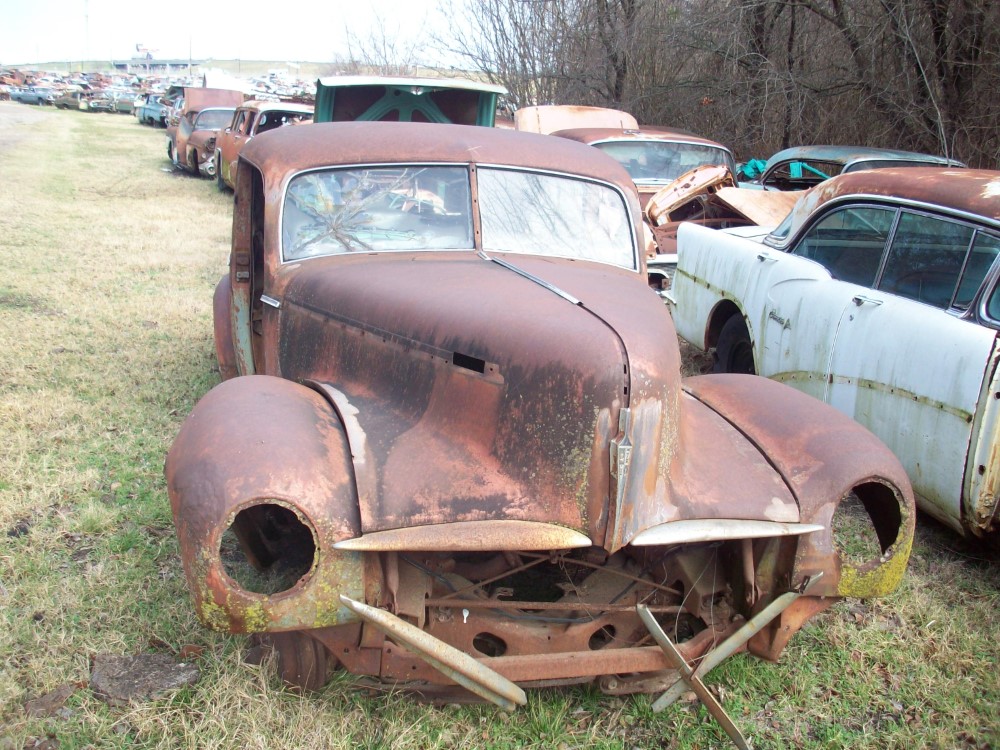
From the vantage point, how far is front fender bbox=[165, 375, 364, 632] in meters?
2.56

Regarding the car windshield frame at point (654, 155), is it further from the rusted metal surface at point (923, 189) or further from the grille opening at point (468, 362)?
the grille opening at point (468, 362)

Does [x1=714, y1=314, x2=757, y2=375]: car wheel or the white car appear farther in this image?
[x1=714, y1=314, x2=757, y2=375]: car wheel

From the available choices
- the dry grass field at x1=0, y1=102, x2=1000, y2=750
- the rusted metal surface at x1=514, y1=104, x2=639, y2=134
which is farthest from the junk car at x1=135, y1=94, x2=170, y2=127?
the dry grass field at x1=0, y1=102, x2=1000, y2=750

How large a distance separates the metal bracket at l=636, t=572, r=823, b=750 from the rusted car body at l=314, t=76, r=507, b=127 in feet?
15.7

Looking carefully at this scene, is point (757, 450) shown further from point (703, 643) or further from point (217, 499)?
point (217, 499)

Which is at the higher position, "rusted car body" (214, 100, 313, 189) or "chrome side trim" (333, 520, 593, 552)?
"rusted car body" (214, 100, 313, 189)

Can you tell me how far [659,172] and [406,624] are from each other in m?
7.72

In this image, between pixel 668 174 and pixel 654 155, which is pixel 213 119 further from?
pixel 668 174

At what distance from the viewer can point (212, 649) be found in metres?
3.20

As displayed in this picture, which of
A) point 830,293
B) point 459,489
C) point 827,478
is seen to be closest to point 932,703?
point 827,478

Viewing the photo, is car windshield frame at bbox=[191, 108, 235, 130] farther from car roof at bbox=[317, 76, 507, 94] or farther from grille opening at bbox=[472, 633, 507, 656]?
grille opening at bbox=[472, 633, 507, 656]

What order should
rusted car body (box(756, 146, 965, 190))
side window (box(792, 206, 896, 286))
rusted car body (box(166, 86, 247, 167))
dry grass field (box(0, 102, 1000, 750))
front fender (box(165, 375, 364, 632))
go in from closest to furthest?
front fender (box(165, 375, 364, 632)) < dry grass field (box(0, 102, 1000, 750)) < side window (box(792, 206, 896, 286)) < rusted car body (box(756, 146, 965, 190)) < rusted car body (box(166, 86, 247, 167))

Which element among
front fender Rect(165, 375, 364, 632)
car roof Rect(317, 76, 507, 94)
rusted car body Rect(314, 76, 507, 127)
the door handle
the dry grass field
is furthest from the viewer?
rusted car body Rect(314, 76, 507, 127)

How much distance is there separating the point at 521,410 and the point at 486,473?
0.24 meters
